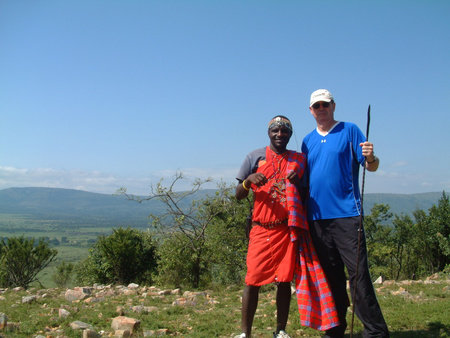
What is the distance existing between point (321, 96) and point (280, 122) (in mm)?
472

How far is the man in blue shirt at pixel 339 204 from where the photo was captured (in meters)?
3.33

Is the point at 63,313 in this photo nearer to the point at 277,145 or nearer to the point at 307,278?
the point at 307,278

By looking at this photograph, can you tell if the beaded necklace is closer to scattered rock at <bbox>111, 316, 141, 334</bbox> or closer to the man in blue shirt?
the man in blue shirt

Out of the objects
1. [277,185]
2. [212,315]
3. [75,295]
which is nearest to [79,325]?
[212,315]

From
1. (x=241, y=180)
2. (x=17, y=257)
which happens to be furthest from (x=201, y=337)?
(x=17, y=257)

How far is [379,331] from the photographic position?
326 centimetres

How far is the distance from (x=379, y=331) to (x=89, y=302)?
6.16m

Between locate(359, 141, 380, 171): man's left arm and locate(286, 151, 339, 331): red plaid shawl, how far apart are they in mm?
651

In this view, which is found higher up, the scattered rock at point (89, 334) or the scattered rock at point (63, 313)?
the scattered rock at point (89, 334)

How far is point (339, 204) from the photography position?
11.4 feet

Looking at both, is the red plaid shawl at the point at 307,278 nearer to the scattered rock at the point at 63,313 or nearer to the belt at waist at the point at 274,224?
the belt at waist at the point at 274,224

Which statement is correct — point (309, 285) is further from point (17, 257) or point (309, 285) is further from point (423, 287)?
point (17, 257)

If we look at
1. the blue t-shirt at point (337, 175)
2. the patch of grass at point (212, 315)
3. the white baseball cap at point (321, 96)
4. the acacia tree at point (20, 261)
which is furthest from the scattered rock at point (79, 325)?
the acacia tree at point (20, 261)

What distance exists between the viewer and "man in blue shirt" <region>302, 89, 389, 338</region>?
10.9 ft
